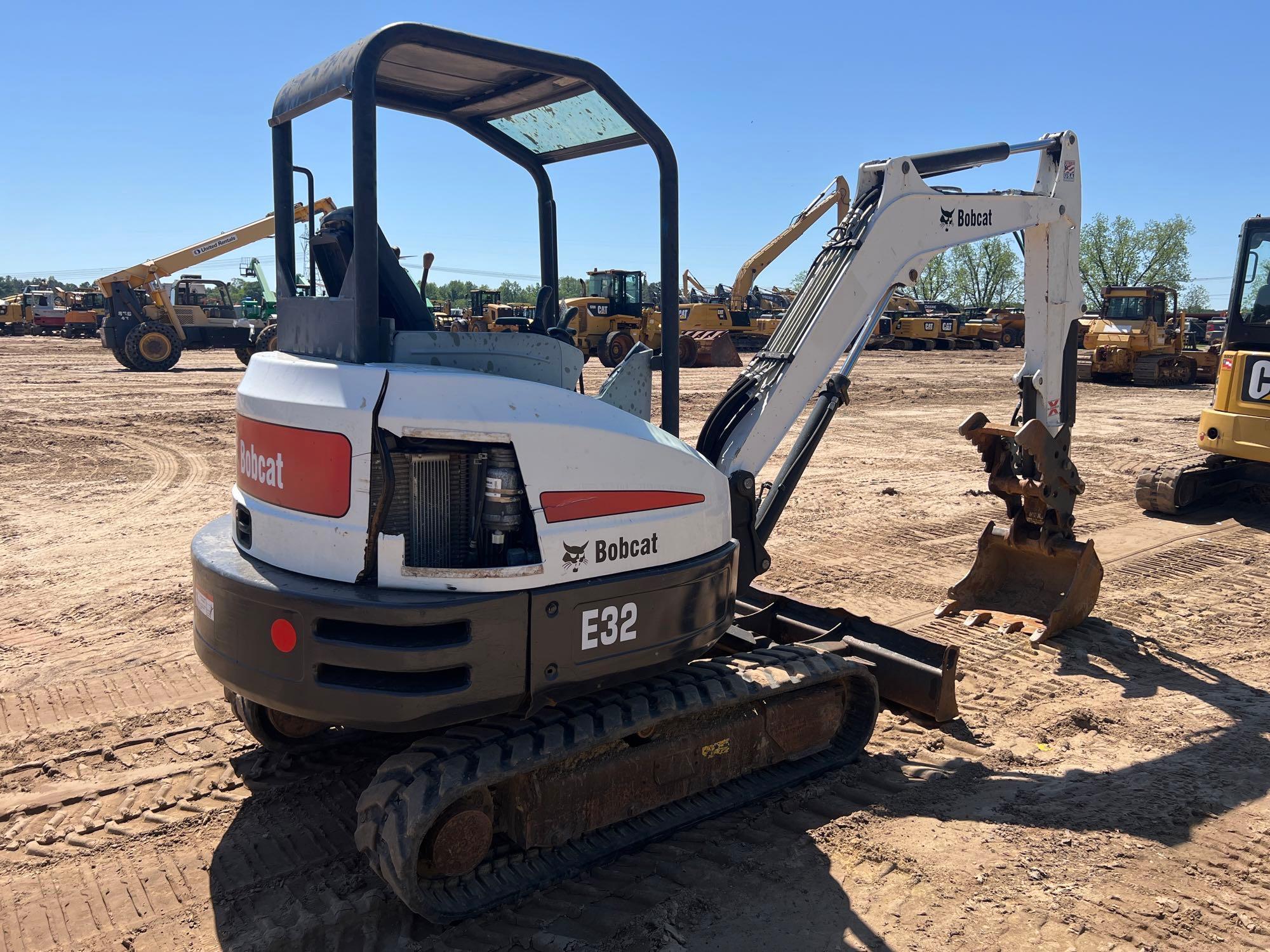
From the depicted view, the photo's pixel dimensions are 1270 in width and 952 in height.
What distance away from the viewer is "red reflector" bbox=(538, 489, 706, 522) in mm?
3262

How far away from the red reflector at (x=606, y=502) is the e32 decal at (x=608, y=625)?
1.09 feet

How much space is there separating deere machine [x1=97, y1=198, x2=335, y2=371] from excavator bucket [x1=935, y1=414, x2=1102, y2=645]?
19.7 metres

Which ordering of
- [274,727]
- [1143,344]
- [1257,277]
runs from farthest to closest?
1. [1143,344]
2. [1257,277]
3. [274,727]

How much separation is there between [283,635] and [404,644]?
1.32ft

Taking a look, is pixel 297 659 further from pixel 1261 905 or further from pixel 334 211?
pixel 1261 905

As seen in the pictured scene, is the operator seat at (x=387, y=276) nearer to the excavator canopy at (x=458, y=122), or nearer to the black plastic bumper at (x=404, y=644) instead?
the excavator canopy at (x=458, y=122)

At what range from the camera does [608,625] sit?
3432mm

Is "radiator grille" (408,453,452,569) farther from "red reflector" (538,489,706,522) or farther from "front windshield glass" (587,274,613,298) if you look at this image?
"front windshield glass" (587,274,613,298)

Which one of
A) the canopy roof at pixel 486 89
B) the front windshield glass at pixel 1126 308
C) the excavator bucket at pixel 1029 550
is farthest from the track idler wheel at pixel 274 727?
the front windshield glass at pixel 1126 308

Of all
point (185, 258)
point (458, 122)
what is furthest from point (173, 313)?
point (458, 122)

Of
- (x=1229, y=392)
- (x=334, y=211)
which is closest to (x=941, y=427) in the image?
(x=1229, y=392)

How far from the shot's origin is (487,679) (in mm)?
3164

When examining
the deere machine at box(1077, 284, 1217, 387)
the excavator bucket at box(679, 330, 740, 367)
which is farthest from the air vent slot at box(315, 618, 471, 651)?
the excavator bucket at box(679, 330, 740, 367)

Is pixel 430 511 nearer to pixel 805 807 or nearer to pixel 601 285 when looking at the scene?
pixel 805 807
